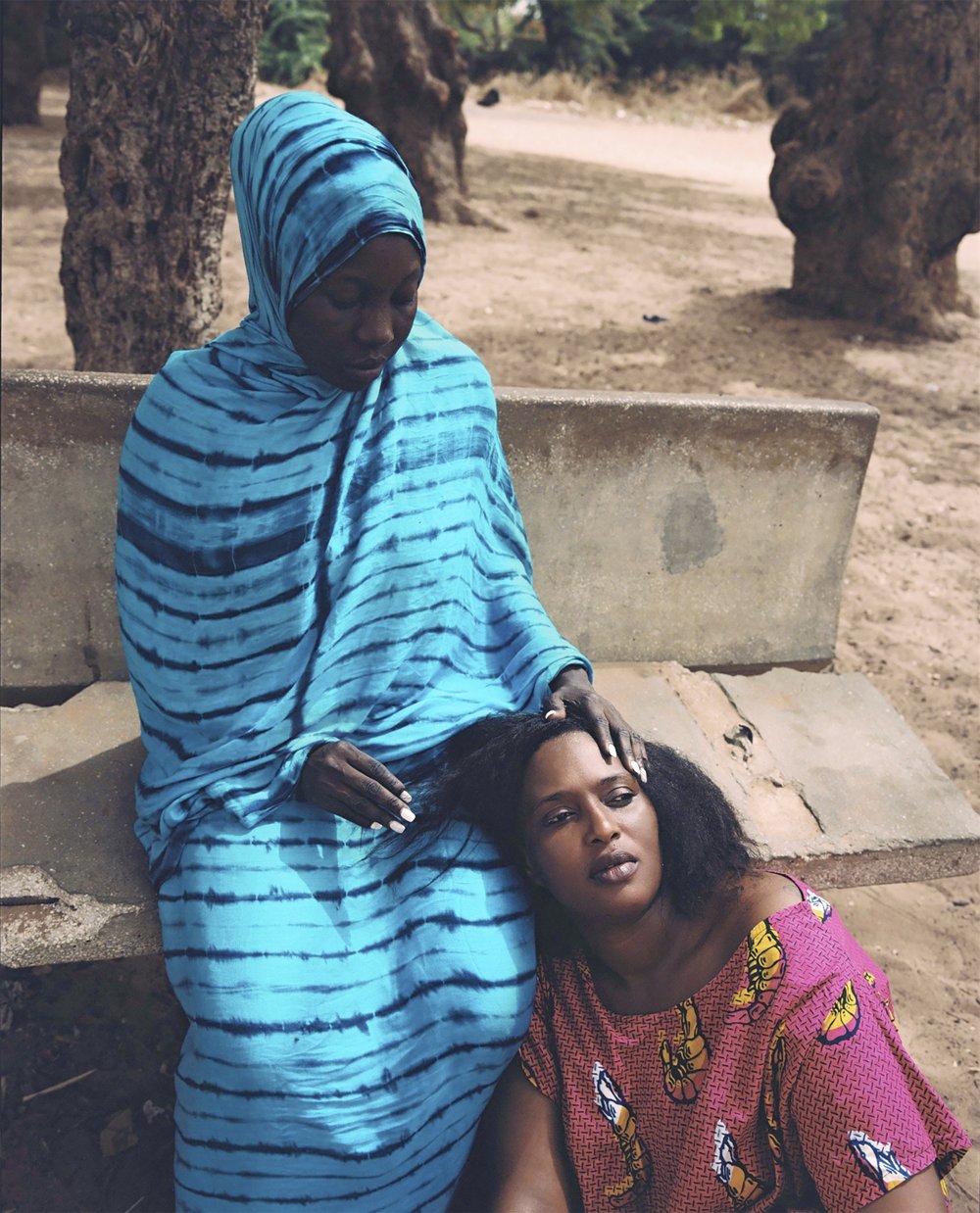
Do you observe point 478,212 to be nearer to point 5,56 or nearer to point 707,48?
point 5,56

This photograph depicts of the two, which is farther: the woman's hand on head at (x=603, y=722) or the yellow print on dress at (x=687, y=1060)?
the woman's hand on head at (x=603, y=722)

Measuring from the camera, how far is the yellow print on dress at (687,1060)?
2.20 m

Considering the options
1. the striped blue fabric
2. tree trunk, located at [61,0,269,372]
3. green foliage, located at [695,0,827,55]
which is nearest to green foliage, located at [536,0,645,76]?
green foliage, located at [695,0,827,55]

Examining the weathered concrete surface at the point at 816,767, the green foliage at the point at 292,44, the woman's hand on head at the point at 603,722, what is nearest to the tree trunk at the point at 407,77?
the weathered concrete surface at the point at 816,767

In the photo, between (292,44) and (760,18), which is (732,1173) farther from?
(292,44)

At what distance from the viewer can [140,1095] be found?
9.62 feet

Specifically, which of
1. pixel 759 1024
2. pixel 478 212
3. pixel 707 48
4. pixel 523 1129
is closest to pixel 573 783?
pixel 759 1024

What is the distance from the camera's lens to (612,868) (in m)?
2.21

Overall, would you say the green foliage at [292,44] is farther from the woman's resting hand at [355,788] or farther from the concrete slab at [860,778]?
the woman's resting hand at [355,788]

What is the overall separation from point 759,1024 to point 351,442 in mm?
1409

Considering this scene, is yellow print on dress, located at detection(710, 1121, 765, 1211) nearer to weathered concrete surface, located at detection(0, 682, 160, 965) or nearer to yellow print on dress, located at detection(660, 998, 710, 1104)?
yellow print on dress, located at detection(660, 998, 710, 1104)

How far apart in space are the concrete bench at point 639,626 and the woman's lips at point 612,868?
86 centimetres

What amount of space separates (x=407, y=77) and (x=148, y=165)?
630 centimetres

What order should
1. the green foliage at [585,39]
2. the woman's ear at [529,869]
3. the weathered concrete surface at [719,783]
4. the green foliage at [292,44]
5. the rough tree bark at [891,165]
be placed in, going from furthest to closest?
1. the green foliage at [585,39]
2. the green foliage at [292,44]
3. the rough tree bark at [891,165]
4. the weathered concrete surface at [719,783]
5. the woman's ear at [529,869]
